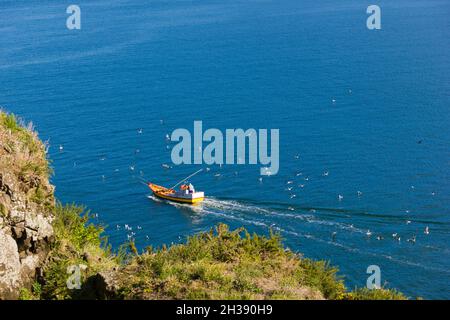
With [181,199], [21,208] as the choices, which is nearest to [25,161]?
[21,208]

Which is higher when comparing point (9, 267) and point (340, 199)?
point (9, 267)

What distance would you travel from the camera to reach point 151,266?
22.0 m

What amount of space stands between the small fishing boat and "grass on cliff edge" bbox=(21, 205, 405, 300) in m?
45.3

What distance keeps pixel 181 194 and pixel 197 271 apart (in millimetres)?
51600

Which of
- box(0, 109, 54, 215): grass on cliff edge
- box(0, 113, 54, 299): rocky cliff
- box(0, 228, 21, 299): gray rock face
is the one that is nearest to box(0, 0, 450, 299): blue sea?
box(0, 109, 54, 215): grass on cliff edge

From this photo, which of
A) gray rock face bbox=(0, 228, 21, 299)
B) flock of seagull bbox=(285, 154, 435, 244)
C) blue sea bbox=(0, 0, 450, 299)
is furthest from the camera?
blue sea bbox=(0, 0, 450, 299)

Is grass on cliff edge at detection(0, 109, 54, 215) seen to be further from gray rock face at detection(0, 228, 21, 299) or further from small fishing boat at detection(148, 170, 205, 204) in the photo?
small fishing boat at detection(148, 170, 205, 204)

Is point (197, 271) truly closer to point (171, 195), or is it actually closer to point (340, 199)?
point (340, 199)

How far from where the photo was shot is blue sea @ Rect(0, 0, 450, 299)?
6675cm

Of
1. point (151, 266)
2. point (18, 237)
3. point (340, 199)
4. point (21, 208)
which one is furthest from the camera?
point (340, 199)

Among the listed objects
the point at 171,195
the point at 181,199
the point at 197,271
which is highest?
the point at 197,271
